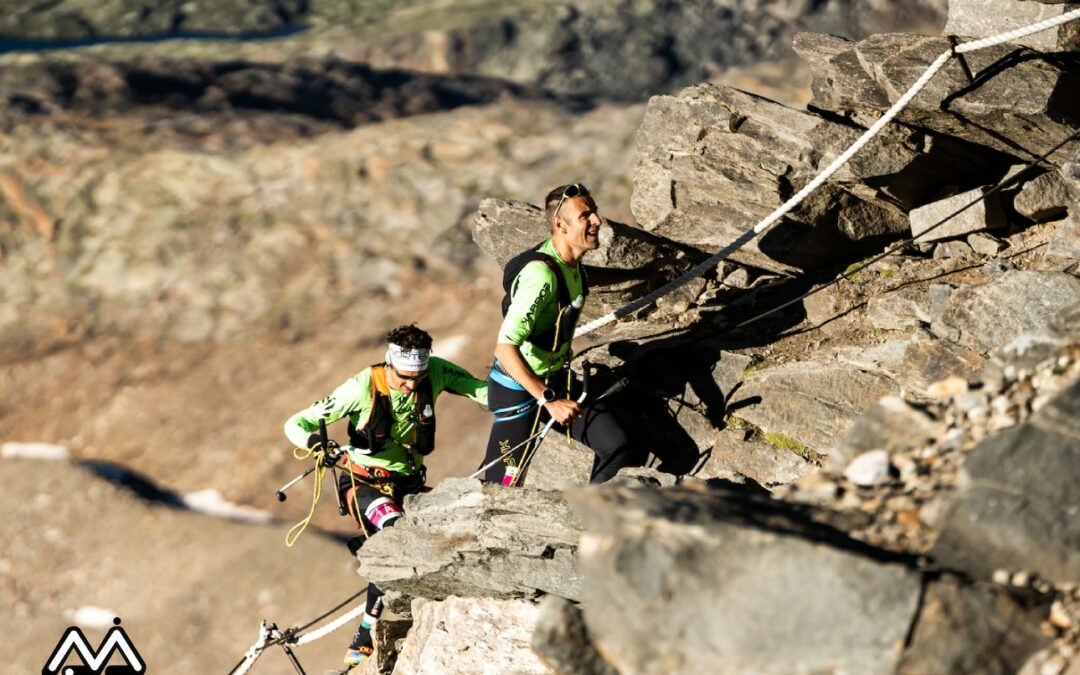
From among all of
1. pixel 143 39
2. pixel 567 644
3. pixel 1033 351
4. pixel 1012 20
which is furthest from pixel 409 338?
pixel 143 39

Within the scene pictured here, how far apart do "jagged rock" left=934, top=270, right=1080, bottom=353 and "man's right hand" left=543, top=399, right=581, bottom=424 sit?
4189mm

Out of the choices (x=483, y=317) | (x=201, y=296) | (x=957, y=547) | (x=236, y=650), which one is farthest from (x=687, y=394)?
(x=201, y=296)

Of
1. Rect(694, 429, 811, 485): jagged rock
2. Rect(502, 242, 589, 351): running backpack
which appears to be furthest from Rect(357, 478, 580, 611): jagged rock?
Rect(694, 429, 811, 485): jagged rock

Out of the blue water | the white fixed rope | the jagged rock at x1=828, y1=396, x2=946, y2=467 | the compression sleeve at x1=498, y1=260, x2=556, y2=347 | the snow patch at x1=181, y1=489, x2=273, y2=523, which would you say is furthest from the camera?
the blue water

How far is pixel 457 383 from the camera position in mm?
12820

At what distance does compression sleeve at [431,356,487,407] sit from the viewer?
12.7 metres

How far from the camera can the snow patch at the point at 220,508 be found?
32.5 metres

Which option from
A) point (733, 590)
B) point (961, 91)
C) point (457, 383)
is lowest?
point (457, 383)

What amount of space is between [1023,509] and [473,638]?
7.34 metres

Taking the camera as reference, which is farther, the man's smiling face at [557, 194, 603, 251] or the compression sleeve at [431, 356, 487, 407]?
the compression sleeve at [431, 356, 487, 407]

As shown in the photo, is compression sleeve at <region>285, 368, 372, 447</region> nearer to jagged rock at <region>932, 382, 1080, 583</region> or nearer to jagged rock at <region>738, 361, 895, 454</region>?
jagged rock at <region>738, 361, 895, 454</region>

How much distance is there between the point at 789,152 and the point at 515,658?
768 centimetres

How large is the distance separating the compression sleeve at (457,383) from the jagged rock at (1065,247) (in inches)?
265

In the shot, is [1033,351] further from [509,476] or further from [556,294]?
[509,476]
